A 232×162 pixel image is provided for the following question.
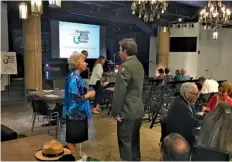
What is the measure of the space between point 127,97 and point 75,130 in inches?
34.2

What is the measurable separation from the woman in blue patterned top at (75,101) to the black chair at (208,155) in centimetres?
135

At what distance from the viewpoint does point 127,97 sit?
8.55 feet

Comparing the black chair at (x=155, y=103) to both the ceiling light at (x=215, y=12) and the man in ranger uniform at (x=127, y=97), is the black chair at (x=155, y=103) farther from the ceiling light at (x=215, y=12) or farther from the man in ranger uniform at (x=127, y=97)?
the man in ranger uniform at (x=127, y=97)

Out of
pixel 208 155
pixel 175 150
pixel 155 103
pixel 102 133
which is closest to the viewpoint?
pixel 175 150

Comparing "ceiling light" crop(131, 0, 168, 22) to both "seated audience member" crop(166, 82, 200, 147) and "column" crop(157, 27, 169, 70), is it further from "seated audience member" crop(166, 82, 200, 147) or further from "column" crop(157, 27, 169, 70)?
"column" crop(157, 27, 169, 70)

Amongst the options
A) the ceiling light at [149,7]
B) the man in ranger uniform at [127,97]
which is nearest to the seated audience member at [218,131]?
the man in ranger uniform at [127,97]

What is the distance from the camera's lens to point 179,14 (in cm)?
972

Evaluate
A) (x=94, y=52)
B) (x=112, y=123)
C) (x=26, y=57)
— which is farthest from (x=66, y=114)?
(x=94, y=52)

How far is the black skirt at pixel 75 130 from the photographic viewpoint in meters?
3.02

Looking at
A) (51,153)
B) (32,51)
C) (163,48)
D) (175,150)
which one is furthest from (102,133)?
(163,48)

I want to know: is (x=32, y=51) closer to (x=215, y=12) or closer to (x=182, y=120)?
(x=215, y=12)

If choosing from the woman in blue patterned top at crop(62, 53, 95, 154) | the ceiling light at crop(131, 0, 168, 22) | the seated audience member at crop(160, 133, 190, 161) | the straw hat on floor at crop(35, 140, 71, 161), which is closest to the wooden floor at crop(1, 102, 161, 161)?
the woman in blue patterned top at crop(62, 53, 95, 154)

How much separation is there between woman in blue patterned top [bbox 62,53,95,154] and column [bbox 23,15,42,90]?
5001 mm

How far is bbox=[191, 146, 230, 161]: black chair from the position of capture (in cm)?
223
